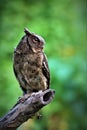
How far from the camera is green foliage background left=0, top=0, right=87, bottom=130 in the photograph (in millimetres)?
8164

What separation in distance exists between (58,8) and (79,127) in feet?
5.48

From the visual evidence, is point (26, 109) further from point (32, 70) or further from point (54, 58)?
point (54, 58)

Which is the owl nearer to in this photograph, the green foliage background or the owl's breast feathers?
the owl's breast feathers

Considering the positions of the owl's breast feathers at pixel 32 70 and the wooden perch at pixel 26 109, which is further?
the owl's breast feathers at pixel 32 70

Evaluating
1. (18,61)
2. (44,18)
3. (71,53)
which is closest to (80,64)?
(71,53)

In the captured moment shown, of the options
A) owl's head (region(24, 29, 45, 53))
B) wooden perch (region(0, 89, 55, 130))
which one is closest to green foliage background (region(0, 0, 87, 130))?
owl's head (region(24, 29, 45, 53))

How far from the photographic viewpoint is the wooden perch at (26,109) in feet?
17.5

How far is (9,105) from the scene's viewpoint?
8.29m

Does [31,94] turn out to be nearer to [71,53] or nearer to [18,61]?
[18,61]

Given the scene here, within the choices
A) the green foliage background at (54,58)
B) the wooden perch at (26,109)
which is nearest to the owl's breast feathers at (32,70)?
the wooden perch at (26,109)

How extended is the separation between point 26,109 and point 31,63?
432 mm

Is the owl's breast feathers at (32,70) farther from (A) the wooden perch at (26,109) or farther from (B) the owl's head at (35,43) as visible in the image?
(A) the wooden perch at (26,109)

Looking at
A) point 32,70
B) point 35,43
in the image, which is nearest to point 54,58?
point 32,70

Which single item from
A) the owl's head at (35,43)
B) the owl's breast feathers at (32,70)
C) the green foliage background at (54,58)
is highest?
the owl's head at (35,43)
